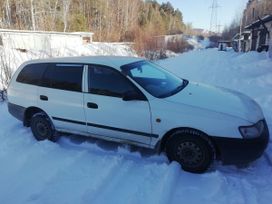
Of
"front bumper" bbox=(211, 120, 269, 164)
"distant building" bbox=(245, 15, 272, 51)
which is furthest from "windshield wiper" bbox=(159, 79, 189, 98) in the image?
"distant building" bbox=(245, 15, 272, 51)

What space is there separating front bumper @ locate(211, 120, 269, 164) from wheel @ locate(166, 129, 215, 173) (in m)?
0.14

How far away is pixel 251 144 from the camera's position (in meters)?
3.70

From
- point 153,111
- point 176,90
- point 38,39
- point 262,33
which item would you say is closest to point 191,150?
point 153,111

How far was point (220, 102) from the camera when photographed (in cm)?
416

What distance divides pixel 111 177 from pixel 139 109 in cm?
106

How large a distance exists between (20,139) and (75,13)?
4280cm

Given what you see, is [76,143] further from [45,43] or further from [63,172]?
[45,43]

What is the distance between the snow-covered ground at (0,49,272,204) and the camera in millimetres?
3438

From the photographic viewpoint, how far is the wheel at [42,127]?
521 centimetres

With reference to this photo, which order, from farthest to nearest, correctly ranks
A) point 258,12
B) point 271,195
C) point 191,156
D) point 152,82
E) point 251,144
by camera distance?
point 258,12, point 152,82, point 191,156, point 251,144, point 271,195

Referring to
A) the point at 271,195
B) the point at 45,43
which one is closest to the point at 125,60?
the point at 271,195

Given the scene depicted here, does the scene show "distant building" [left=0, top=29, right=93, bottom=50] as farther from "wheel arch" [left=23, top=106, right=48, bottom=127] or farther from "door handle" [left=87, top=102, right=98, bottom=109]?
"door handle" [left=87, top=102, right=98, bottom=109]

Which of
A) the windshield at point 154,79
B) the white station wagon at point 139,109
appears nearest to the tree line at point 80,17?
the windshield at point 154,79

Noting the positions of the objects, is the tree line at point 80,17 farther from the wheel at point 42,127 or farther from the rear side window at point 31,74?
the wheel at point 42,127
